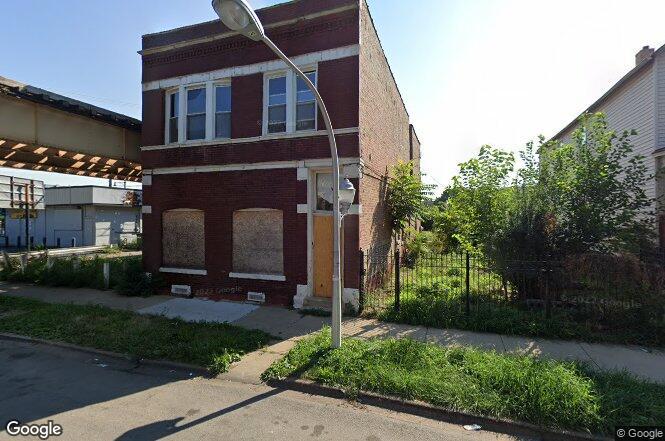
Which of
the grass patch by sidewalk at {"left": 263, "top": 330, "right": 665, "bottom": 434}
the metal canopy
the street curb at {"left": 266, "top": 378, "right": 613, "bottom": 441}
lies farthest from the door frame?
the metal canopy

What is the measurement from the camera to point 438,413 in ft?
14.2

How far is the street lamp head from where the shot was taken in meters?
4.29

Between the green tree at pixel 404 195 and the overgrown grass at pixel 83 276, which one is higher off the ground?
the green tree at pixel 404 195

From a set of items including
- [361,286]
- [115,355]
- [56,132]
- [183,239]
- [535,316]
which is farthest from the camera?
[56,132]

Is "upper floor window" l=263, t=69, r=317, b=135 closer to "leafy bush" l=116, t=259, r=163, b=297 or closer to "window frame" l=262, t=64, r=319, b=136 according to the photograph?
"window frame" l=262, t=64, r=319, b=136

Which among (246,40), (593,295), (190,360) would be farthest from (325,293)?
(246,40)

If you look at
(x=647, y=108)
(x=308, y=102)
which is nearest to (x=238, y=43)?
(x=308, y=102)

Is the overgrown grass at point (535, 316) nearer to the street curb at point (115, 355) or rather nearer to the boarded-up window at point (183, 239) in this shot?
the street curb at point (115, 355)

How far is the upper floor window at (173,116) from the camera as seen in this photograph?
36.3ft

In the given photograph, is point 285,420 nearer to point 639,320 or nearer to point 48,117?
point 639,320

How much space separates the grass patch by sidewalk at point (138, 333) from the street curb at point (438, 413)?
1.44 metres

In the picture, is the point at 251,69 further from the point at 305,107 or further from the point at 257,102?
the point at 305,107

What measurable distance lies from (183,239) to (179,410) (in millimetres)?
7131

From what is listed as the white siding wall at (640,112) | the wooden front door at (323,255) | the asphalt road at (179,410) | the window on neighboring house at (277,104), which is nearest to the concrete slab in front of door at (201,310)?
the wooden front door at (323,255)
